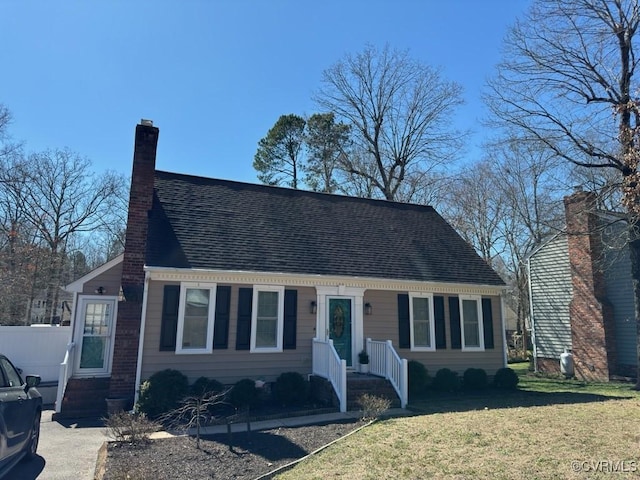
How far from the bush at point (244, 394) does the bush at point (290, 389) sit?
587mm

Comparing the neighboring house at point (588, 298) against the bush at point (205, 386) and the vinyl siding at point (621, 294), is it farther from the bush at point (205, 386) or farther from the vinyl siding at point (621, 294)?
the bush at point (205, 386)

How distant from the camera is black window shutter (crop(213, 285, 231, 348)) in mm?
10656

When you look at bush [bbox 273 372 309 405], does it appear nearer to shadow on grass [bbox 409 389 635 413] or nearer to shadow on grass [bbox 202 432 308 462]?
shadow on grass [bbox 202 432 308 462]

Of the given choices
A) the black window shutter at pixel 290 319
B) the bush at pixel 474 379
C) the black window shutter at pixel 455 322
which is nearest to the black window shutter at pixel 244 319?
the black window shutter at pixel 290 319

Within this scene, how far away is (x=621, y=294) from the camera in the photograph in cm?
1531

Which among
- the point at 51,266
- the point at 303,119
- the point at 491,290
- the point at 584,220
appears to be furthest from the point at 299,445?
the point at 51,266

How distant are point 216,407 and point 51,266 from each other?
23.4 metres

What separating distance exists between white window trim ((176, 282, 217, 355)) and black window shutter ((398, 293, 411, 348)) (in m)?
5.55

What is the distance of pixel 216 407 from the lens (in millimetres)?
9766

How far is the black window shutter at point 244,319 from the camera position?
35.7 feet

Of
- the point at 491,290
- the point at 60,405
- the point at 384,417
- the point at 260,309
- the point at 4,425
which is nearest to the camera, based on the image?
the point at 4,425

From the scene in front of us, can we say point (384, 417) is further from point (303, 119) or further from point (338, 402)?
point (303, 119)

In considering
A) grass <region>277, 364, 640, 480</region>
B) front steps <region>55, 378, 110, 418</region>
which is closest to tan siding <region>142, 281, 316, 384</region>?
front steps <region>55, 378, 110, 418</region>

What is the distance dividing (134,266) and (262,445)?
5.64 metres
